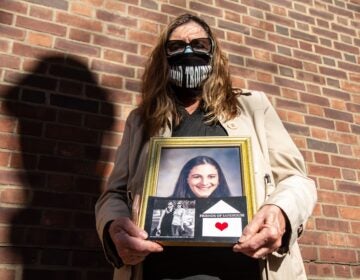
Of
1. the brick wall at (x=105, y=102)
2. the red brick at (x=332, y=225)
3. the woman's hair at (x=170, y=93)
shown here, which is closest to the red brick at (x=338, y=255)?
the brick wall at (x=105, y=102)

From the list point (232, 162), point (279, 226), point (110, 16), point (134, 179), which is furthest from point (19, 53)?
point (279, 226)

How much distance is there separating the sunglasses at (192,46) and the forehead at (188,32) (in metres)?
0.03

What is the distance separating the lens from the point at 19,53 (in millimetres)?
2467

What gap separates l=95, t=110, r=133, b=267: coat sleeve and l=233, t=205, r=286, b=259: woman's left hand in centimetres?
47

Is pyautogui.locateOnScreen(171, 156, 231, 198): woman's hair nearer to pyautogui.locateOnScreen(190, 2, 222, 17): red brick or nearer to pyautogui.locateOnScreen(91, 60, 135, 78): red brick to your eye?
pyautogui.locateOnScreen(91, 60, 135, 78): red brick

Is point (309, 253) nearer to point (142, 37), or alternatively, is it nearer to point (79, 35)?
point (142, 37)

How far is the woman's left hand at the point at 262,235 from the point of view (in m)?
1.21

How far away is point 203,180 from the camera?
1400mm

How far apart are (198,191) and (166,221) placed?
152 mm

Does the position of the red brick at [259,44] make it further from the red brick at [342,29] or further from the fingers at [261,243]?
the fingers at [261,243]

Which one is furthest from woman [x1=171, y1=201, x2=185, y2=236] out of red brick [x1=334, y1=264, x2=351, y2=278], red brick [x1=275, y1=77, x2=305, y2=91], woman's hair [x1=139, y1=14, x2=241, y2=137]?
red brick [x1=275, y1=77, x2=305, y2=91]

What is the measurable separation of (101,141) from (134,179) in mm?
941

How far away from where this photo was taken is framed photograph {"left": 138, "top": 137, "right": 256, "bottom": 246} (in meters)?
1.27

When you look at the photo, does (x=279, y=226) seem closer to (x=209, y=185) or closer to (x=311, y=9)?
(x=209, y=185)
